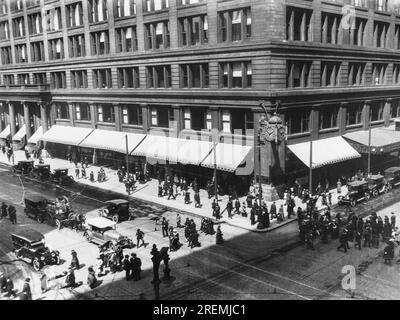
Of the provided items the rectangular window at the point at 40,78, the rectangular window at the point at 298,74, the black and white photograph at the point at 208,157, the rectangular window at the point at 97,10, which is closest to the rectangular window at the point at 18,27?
the black and white photograph at the point at 208,157

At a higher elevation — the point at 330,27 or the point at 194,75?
the point at 330,27

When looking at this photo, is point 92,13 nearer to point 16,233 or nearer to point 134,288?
point 16,233

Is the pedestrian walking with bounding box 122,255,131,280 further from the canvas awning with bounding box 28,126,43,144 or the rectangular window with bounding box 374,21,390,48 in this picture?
the canvas awning with bounding box 28,126,43,144

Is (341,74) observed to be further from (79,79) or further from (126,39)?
(79,79)

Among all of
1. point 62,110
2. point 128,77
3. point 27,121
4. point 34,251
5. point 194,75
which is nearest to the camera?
point 34,251

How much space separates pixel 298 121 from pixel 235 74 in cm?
762

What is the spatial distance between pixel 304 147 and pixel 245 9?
13.9 metres

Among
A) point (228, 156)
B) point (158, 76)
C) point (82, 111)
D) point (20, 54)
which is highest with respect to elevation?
point (20, 54)

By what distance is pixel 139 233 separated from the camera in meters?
27.9

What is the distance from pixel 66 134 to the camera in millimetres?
60375

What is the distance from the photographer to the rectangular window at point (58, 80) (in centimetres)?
6182

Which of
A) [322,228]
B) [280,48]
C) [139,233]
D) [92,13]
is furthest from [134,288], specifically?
[92,13]

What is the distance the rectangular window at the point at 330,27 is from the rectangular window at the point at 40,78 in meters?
42.2

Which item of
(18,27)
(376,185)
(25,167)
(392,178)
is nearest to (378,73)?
(392,178)
